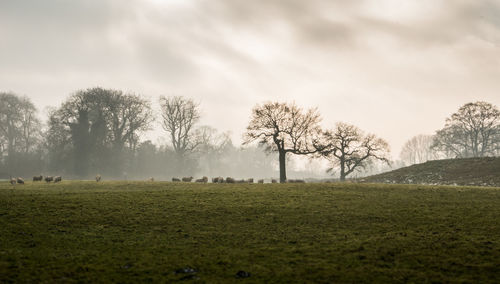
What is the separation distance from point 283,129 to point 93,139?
4210cm

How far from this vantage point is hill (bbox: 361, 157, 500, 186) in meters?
43.2

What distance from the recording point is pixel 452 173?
4800 cm

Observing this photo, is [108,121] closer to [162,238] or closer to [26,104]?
[26,104]

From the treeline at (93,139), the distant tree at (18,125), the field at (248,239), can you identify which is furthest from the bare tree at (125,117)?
the field at (248,239)

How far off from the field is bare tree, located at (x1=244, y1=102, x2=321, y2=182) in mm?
21369

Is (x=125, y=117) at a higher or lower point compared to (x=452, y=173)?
higher

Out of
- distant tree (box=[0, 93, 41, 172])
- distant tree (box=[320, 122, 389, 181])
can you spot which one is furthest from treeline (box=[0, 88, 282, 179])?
distant tree (box=[320, 122, 389, 181])

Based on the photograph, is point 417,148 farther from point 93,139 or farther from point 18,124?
point 18,124

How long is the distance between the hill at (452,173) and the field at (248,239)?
2060 centimetres

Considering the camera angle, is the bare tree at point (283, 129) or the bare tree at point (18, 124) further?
the bare tree at point (18, 124)

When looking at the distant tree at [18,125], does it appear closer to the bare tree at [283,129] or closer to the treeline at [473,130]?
the bare tree at [283,129]

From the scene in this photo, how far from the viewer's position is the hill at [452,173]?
142 ft

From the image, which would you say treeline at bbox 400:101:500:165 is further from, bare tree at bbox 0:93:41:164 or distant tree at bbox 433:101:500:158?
bare tree at bbox 0:93:41:164

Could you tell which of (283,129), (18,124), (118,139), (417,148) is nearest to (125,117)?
(118,139)
